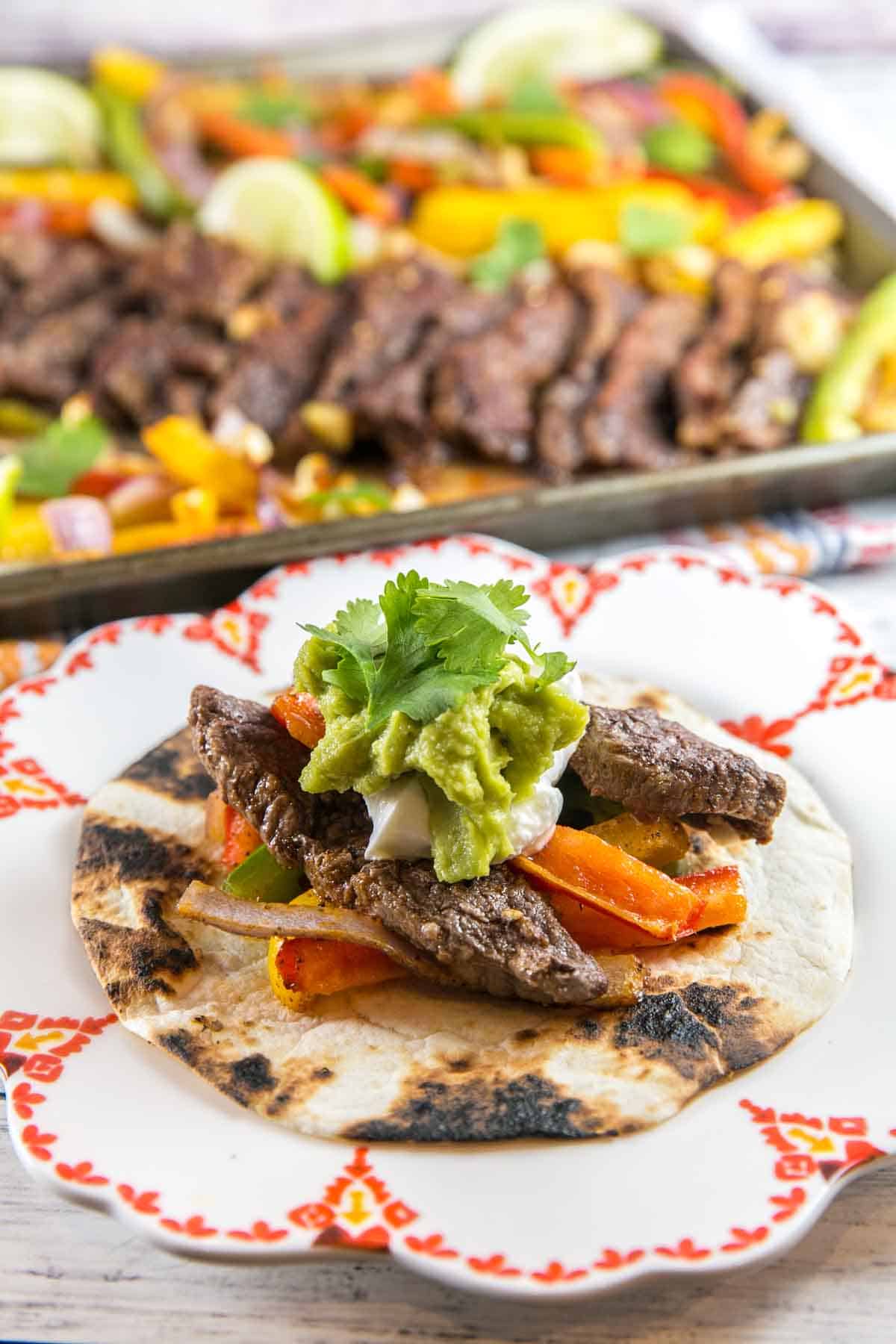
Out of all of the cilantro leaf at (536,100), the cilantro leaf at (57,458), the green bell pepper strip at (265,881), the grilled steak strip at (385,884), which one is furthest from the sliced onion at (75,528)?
the cilantro leaf at (536,100)

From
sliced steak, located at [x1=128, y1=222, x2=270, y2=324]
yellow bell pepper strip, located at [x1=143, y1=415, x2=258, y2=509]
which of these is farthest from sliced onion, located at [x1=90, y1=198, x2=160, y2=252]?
yellow bell pepper strip, located at [x1=143, y1=415, x2=258, y2=509]

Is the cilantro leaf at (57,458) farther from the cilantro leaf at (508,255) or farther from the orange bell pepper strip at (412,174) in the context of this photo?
the orange bell pepper strip at (412,174)

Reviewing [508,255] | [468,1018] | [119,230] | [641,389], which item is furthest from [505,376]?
[468,1018]

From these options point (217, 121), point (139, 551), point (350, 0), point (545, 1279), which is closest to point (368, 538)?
point (139, 551)

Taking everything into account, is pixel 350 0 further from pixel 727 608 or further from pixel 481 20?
pixel 727 608

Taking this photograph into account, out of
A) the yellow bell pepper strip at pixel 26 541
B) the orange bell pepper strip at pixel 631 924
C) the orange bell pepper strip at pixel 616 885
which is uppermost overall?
the orange bell pepper strip at pixel 616 885

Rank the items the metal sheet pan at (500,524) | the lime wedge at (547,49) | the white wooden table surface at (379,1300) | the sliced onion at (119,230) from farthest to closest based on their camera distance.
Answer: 1. the lime wedge at (547,49)
2. the sliced onion at (119,230)
3. the metal sheet pan at (500,524)
4. the white wooden table surface at (379,1300)

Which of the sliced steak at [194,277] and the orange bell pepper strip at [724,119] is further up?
the orange bell pepper strip at [724,119]
